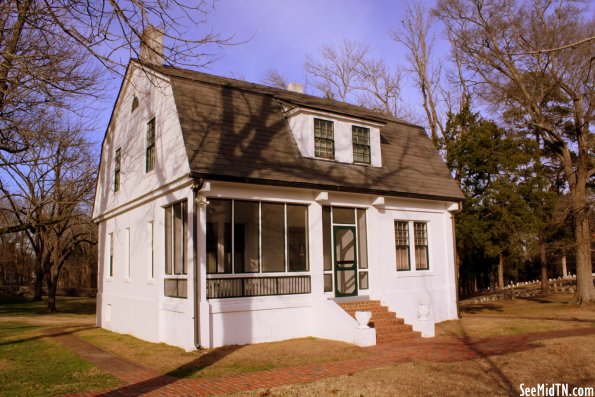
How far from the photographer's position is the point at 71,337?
1698 centimetres

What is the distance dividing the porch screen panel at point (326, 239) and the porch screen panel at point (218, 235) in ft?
9.77

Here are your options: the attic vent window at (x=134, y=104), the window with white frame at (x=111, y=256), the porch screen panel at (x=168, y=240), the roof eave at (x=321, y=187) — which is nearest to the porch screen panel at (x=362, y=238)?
the roof eave at (x=321, y=187)

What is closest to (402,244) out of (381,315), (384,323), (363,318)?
(381,315)

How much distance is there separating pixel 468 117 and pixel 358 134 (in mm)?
14714

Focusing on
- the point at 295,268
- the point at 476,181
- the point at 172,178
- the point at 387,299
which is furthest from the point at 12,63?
the point at 476,181

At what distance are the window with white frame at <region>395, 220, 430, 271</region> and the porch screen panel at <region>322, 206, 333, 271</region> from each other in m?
2.53

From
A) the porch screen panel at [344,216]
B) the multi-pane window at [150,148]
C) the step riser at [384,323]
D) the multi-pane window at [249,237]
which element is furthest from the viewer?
the multi-pane window at [150,148]

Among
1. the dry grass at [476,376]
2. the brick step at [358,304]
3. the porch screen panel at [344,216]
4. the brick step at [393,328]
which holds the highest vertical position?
the porch screen panel at [344,216]

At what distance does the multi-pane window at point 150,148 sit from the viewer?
15.6m

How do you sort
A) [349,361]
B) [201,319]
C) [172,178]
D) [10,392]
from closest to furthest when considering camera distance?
1. [10,392]
2. [349,361]
3. [201,319]
4. [172,178]

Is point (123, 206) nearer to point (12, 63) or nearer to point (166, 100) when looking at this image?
point (166, 100)

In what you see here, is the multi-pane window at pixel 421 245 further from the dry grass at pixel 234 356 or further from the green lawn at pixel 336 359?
the dry grass at pixel 234 356

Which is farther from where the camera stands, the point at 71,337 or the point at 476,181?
the point at 476,181

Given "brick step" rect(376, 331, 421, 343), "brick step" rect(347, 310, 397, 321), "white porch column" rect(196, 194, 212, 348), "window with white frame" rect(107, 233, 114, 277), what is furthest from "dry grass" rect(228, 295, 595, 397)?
"window with white frame" rect(107, 233, 114, 277)
